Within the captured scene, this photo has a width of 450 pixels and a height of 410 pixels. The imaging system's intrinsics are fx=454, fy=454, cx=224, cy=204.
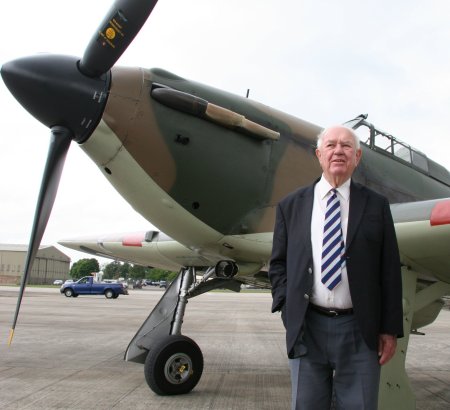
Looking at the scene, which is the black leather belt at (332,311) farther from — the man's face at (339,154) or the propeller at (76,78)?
the propeller at (76,78)

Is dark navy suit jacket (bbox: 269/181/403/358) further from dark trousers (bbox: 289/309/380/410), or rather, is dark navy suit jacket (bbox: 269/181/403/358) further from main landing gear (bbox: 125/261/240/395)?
main landing gear (bbox: 125/261/240/395)

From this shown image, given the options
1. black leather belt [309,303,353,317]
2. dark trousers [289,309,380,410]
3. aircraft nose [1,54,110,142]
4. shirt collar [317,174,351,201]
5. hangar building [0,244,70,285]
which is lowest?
dark trousers [289,309,380,410]

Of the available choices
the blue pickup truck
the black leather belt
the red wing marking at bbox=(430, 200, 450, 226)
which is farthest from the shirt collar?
the blue pickup truck

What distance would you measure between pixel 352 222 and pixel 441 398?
3.73m

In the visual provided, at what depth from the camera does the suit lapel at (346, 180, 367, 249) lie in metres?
1.96

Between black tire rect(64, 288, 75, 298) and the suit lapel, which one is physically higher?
black tire rect(64, 288, 75, 298)

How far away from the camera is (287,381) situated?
17.7 feet

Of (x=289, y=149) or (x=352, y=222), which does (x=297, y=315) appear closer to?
(x=352, y=222)

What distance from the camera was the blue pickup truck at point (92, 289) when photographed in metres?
30.7

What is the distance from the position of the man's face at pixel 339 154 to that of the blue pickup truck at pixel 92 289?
30108 mm

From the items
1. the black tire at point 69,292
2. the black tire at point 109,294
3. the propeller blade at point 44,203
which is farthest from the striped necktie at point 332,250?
the black tire at point 69,292

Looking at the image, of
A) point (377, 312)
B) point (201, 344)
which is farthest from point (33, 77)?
point (201, 344)

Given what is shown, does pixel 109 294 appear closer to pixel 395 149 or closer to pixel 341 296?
Answer: pixel 395 149

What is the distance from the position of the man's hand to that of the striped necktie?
31 centimetres
